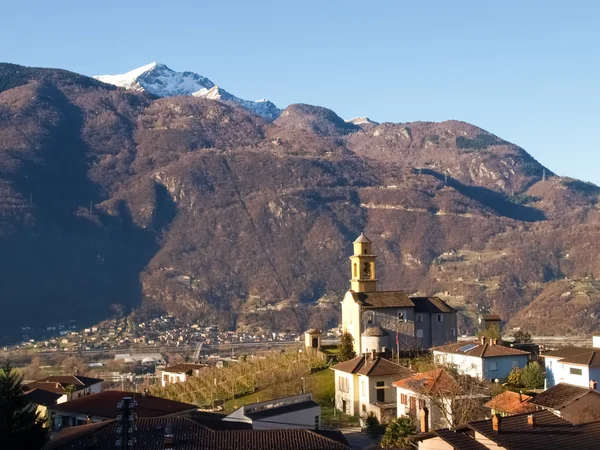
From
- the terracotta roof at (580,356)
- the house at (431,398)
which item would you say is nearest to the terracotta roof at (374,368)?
the house at (431,398)

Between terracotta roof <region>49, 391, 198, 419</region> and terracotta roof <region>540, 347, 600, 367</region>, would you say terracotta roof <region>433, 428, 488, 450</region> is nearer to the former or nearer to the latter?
terracotta roof <region>49, 391, 198, 419</region>

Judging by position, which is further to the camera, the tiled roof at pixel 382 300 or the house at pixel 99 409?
the tiled roof at pixel 382 300

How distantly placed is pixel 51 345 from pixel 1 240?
148ft

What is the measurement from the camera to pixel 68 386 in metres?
54.3

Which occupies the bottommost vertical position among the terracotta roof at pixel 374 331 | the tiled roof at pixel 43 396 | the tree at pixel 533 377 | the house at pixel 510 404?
the tiled roof at pixel 43 396

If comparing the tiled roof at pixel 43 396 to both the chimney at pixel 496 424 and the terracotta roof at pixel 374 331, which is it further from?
the chimney at pixel 496 424

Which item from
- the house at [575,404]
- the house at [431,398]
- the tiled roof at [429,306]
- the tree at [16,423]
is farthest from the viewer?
the tiled roof at [429,306]

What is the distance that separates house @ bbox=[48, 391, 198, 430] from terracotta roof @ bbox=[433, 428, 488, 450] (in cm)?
1502

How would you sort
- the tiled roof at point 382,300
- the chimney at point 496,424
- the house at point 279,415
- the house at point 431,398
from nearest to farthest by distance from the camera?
1. the chimney at point 496,424
2. the house at point 431,398
3. the house at point 279,415
4. the tiled roof at point 382,300

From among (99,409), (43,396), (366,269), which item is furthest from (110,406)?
(366,269)

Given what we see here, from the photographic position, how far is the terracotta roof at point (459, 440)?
28.7 m

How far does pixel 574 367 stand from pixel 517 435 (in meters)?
17.2

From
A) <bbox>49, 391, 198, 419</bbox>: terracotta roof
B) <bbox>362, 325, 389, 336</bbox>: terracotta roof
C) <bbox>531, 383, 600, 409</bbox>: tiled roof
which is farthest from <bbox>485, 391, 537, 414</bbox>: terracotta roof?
<bbox>362, 325, 389, 336</bbox>: terracotta roof

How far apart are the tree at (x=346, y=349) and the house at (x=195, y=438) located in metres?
23.3
